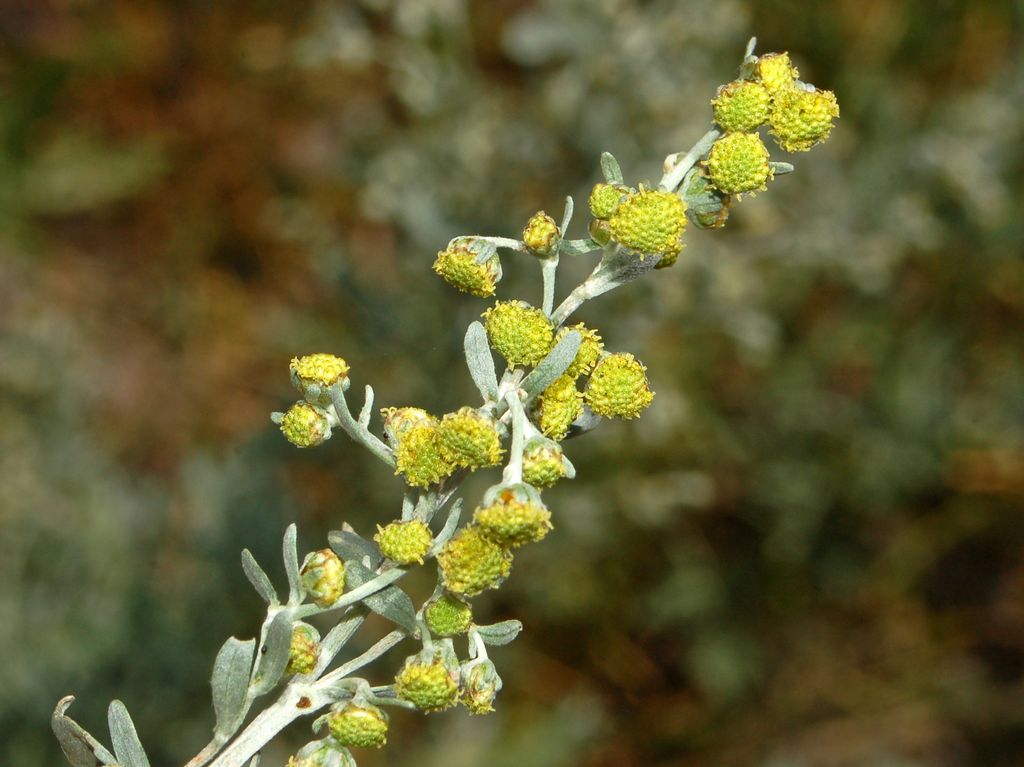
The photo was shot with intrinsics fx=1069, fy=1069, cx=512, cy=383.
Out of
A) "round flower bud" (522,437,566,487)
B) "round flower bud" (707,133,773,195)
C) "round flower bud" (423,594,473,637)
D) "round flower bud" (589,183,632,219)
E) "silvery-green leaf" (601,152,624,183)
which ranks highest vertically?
"silvery-green leaf" (601,152,624,183)

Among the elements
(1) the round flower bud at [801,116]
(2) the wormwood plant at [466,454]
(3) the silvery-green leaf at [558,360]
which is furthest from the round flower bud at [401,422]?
(1) the round flower bud at [801,116]

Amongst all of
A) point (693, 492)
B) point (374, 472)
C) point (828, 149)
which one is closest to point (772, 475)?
point (693, 492)

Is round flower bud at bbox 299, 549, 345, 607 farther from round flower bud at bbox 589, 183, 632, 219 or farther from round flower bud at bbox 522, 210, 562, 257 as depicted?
round flower bud at bbox 589, 183, 632, 219

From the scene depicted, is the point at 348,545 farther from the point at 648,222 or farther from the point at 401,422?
the point at 648,222

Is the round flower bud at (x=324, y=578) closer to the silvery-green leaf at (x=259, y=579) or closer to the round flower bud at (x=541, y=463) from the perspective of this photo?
the silvery-green leaf at (x=259, y=579)

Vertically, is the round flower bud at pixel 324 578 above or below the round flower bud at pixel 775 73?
below

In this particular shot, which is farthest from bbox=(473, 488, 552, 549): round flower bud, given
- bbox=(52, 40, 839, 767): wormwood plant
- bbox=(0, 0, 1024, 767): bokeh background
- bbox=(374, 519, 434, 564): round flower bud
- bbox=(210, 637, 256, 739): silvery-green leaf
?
bbox=(0, 0, 1024, 767): bokeh background
